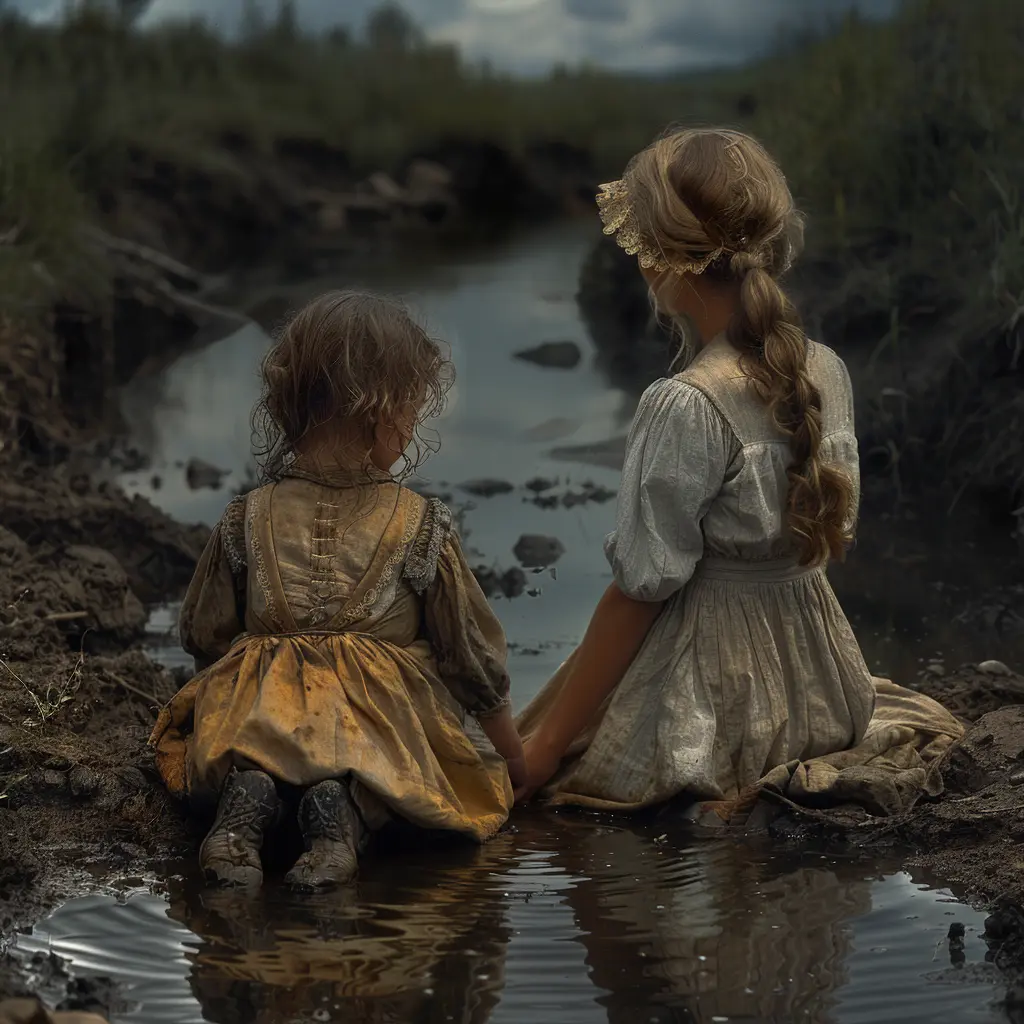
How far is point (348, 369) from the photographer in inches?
152

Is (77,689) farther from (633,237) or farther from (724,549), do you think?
(633,237)

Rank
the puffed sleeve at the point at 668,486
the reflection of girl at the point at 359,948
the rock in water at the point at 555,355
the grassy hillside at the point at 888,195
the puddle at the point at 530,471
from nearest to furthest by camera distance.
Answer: the reflection of girl at the point at 359,948 < the puffed sleeve at the point at 668,486 < the puddle at the point at 530,471 < the grassy hillside at the point at 888,195 < the rock in water at the point at 555,355

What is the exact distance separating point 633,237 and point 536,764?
122cm

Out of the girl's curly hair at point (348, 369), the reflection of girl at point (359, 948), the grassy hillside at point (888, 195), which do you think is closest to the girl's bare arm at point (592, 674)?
the reflection of girl at point (359, 948)

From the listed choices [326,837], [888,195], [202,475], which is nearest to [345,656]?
[326,837]

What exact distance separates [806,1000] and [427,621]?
1.28 m

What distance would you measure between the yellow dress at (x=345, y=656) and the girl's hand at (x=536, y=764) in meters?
0.22

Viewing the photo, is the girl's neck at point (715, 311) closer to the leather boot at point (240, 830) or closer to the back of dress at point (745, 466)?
the back of dress at point (745, 466)

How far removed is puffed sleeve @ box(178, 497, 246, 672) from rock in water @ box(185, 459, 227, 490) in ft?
13.2

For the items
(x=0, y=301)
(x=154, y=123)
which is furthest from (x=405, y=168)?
(x=0, y=301)

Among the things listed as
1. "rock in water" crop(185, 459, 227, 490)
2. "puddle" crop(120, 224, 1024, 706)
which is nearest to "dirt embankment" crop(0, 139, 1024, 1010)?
"puddle" crop(120, 224, 1024, 706)

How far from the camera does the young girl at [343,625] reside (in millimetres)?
3748

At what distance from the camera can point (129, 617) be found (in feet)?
18.5

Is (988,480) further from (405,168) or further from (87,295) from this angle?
(405,168)
